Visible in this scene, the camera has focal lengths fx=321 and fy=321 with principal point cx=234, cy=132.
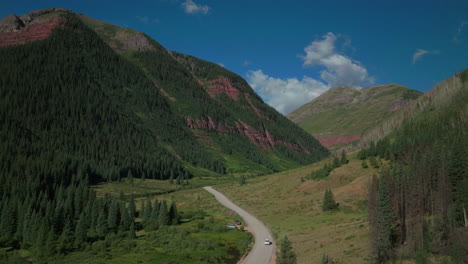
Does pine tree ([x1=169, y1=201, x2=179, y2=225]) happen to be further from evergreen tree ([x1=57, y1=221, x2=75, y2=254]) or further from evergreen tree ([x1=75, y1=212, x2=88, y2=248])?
evergreen tree ([x1=57, y1=221, x2=75, y2=254])

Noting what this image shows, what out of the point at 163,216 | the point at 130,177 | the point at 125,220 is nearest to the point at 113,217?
the point at 125,220

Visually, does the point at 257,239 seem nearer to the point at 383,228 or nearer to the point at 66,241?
the point at 383,228

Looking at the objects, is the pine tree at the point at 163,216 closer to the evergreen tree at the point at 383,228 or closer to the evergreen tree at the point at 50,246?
the evergreen tree at the point at 50,246

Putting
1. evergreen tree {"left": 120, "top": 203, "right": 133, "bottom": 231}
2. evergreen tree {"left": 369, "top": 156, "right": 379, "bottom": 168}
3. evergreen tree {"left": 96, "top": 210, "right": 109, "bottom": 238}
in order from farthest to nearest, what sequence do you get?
evergreen tree {"left": 369, "top": 156, "right": 379, "bottom": 168}
evergreen tree {"left": 120, "top": 203, "right": 133, "bottom": 231}
evergreen tree {"left": 96, "top": 210, "right": 109, "bottom": 238}

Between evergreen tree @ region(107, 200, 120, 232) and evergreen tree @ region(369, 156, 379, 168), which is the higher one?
evergreen tree @ region(369, 156, 379, 168)

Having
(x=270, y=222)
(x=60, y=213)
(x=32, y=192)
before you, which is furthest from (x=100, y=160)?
(x=270, y=222)

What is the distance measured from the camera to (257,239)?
64.8m

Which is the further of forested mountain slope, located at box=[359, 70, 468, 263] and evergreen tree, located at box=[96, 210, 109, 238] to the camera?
evergreen tree, located at box=[96, 210, 109, 238]

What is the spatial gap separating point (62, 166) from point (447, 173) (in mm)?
148440

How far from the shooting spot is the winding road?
167 feet

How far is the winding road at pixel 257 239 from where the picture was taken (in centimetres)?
5103

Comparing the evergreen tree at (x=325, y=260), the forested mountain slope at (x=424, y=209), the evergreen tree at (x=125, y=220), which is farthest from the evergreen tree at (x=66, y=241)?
the forested mountain slope at (x=424, y=209)

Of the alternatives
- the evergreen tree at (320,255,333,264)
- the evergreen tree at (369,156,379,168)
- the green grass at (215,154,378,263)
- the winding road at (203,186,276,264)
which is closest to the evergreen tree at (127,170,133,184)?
the green grass at (215,154,378,263)

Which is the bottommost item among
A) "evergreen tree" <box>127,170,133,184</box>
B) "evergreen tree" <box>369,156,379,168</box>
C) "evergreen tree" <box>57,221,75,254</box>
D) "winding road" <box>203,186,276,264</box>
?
"evergreen tree" <box>57,221,75,254</box>
